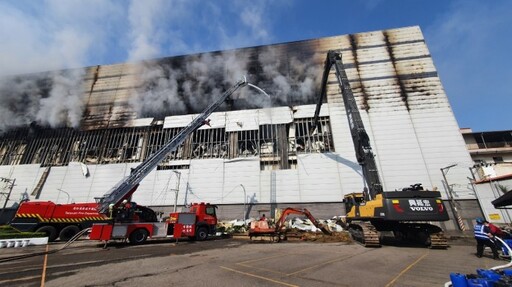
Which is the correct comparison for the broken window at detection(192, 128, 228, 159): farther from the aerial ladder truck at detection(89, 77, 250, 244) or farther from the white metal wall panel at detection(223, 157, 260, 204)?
the aerial ladder truck at detection(89, 77, 250, 244)

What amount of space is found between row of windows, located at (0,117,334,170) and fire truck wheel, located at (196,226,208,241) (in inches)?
435

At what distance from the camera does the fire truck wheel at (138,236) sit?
13312 millimetres

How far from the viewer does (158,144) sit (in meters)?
28.0

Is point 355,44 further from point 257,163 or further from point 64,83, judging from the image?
point 64,83

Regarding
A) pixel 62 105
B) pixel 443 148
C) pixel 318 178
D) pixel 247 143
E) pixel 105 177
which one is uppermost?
pixel 62 105

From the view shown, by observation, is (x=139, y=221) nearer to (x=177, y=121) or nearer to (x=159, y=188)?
(x=159, y=188)

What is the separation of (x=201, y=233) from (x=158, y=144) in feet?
54.7

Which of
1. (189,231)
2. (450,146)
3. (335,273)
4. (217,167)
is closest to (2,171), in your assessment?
(217,167)

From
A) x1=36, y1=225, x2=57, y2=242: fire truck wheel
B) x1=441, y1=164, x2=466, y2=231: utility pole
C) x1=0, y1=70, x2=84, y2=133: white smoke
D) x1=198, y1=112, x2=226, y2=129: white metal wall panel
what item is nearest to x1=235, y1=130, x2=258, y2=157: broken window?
x1=198, y1=112, x2=226, y2=129: white metal wall panel

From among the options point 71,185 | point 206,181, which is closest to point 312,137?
point 206,181

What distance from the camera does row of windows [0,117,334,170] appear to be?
25328 millimetres

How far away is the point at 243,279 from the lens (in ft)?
18.2

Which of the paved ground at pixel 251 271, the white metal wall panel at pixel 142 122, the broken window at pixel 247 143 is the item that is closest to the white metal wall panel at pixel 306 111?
the broken window at pixel 247 143

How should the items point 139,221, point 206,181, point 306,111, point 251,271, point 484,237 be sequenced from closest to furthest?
point 251,271 → point 484,237 → point 139,221 → point 206,181 → point 306,111
